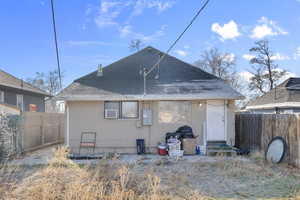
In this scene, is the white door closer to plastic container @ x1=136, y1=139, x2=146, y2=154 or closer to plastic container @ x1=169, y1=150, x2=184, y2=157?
plastic container @ x1=169, y1=150, x2=184, y2=157

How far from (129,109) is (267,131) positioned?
5114mm

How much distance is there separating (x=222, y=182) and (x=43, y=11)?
6.74 metres

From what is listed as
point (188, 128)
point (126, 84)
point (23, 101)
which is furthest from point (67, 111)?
point (23, 101)

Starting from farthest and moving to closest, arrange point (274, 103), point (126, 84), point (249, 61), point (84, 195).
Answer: point (249, 61), point (274, 103), point (126, 84), point (84, 195)

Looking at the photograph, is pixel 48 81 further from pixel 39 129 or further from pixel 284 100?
pixel 284 100

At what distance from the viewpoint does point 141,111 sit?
10.0 m

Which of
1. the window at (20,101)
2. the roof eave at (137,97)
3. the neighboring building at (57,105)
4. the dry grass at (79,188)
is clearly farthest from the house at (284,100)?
the window at (20,101)

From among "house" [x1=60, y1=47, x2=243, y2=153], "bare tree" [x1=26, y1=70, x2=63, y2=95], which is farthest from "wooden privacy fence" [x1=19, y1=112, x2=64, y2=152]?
"bare tree" [x1=26, y1=70, x2=63, y2=95]

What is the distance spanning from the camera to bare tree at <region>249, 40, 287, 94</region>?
2827 cm

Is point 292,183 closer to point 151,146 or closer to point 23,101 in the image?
point 151,146

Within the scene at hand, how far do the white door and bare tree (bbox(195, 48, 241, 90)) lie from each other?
22997 mm

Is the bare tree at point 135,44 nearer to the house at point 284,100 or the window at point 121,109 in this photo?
the house at point 284,100

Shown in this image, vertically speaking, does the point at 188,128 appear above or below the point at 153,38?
below

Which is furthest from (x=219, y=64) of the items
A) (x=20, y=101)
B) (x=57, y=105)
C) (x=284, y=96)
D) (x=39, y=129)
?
(x=39, y=129)
